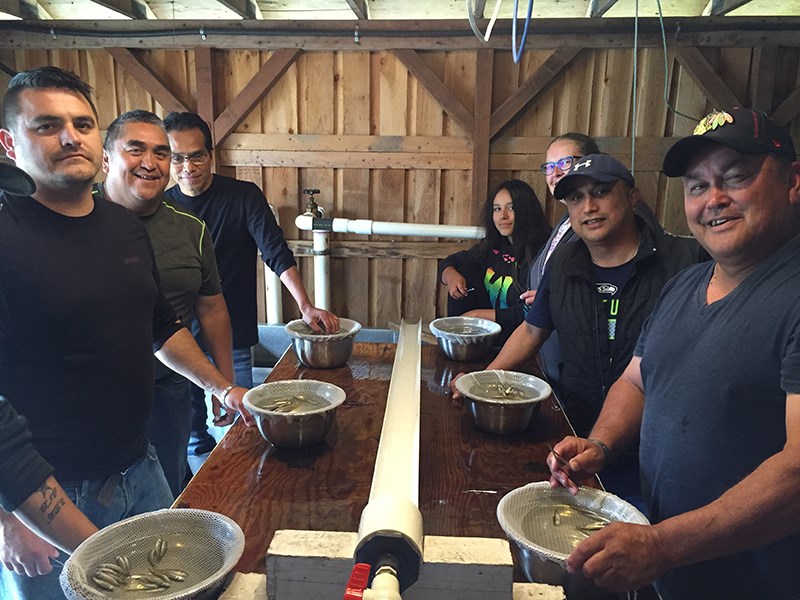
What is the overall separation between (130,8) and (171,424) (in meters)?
3.48

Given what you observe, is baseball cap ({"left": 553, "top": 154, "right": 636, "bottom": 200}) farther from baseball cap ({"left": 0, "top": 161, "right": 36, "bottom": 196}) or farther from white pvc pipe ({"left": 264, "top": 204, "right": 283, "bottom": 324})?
white pvc pipe ({"left": 264, "top": 204, "right": 283, "bottom": 324})

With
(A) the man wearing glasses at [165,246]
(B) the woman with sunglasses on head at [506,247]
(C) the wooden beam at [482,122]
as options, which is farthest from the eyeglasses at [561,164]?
(C) the wooden beam at [482,122]

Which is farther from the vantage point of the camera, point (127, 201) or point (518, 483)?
point (127, 201)

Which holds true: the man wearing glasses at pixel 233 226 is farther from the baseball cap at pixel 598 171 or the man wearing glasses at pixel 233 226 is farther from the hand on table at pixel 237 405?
the baseball cap at pixel 598 171

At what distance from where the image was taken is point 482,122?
13.7 feet

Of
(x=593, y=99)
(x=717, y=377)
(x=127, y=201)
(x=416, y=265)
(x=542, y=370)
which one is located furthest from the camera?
(x=416, y=265)

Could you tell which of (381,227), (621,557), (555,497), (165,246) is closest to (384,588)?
(621,557)

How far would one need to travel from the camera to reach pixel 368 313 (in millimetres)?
4684

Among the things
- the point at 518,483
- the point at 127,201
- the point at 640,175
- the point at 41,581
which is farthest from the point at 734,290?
the point at 640,175

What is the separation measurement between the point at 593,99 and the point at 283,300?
2857 mm

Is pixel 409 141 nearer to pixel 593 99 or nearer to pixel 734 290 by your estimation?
pixel 593 99

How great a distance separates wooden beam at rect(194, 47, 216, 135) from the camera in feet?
13.9

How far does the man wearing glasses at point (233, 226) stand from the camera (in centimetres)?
265

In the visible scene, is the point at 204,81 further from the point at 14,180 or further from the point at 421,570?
the point at 421,570
